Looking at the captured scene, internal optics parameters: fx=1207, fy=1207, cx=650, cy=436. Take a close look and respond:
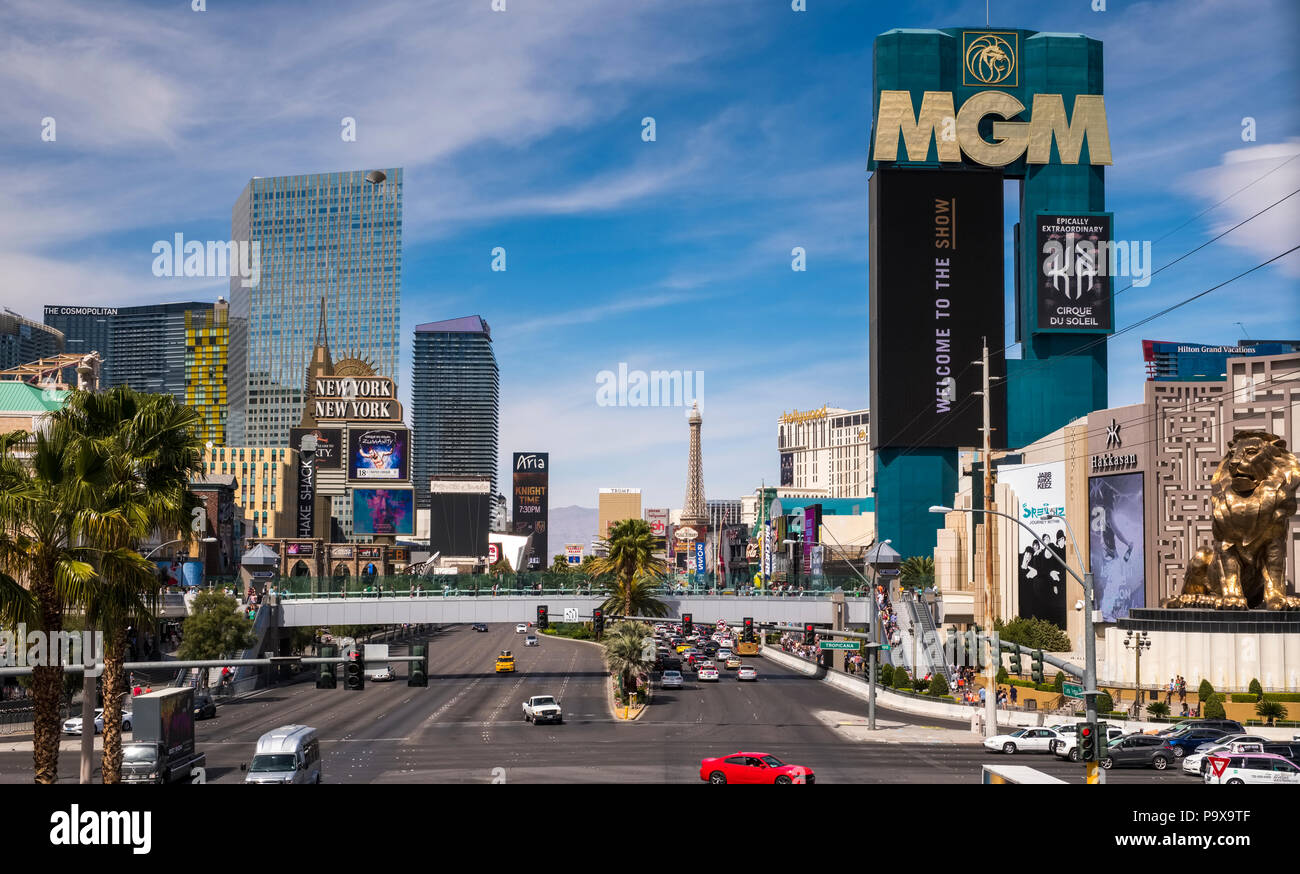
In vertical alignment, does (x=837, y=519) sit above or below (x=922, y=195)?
below

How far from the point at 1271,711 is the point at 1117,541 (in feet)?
99.4

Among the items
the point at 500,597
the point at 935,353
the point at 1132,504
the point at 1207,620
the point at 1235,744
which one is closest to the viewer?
the point at 1235,744

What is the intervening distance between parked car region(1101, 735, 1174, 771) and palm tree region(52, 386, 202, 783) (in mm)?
32401

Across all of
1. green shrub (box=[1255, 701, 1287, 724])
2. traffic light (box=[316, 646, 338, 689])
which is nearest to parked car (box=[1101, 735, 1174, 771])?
green shrub (box=[1255, 701, 1287, 724])

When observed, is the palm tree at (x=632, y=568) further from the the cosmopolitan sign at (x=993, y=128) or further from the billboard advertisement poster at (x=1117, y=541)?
the the cosmopolitan sign at (x=993, y=128)

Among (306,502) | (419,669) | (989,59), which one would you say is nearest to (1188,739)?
(419,669)

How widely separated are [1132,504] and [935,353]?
48054 millimetres

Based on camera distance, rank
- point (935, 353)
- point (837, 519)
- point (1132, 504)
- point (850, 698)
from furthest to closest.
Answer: point (837, 519)
point (935, 353)
point (1132, 504)
point (850, 698)

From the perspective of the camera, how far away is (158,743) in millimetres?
36094

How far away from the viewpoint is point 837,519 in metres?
198

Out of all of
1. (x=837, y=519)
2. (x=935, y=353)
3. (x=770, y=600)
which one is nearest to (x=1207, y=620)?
(x=770, y=600)

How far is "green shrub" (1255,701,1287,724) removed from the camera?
53.0 metres

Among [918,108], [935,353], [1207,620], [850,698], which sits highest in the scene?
[918,108]
